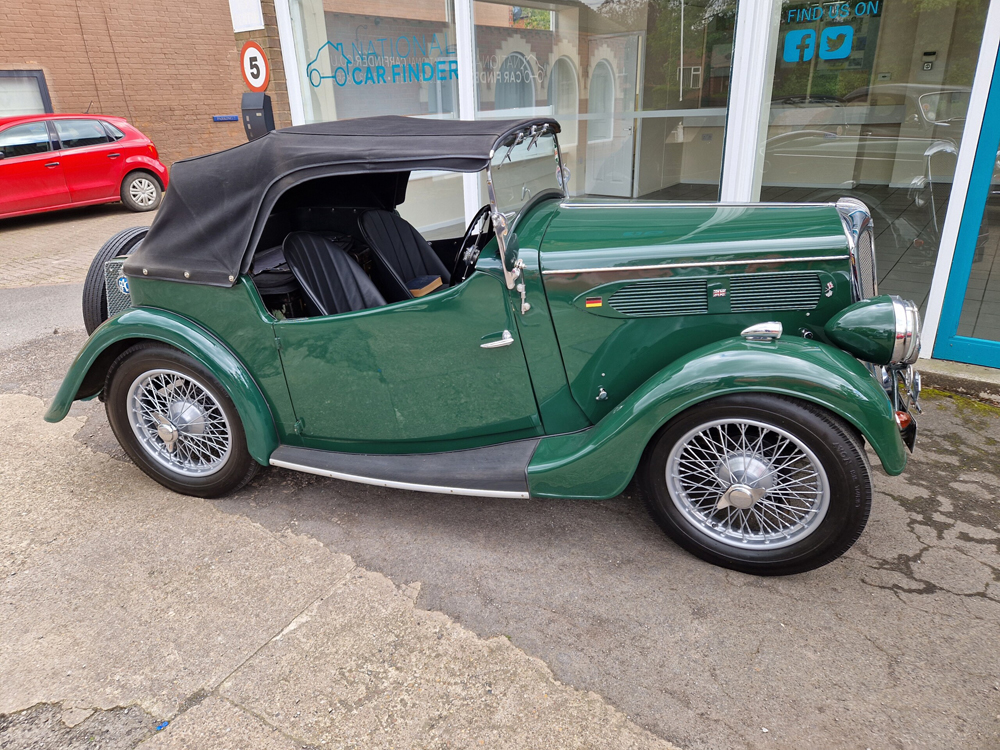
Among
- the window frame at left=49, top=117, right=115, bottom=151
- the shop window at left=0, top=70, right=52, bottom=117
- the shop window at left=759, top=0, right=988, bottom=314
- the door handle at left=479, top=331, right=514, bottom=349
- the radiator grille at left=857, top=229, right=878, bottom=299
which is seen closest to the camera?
the door handle at left=479, top=331, right=514, bottom=349

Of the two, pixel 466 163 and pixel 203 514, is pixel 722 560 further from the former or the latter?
pixel 203 514

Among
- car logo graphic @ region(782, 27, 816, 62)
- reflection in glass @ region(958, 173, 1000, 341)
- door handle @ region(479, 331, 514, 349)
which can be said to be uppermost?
car logo graphic @ region(782, 27, 816, 62)

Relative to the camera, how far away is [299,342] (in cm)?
293

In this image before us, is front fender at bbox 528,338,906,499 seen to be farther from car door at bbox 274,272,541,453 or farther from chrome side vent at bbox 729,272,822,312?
car door at bbox 274,272,541,453

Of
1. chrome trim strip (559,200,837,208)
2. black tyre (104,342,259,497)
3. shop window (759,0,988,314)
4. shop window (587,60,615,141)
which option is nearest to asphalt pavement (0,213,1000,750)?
black tyre (104,342,259,497)

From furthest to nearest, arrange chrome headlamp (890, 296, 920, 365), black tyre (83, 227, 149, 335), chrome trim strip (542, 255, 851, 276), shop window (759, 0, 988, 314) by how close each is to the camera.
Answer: shop window (759, 0, 988, 314)
black tyre (83, 227, 149, 335)
chrome trim strip (542, 255, 851, 276)
chrome headlamp (890, 296, 920, 365)

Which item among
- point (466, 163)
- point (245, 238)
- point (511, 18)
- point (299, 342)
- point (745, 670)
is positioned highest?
point (511, 18)

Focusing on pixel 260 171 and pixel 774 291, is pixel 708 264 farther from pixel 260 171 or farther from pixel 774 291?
pixel 260 171

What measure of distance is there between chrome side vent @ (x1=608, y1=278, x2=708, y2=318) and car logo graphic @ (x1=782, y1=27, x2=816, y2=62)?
3.58 m

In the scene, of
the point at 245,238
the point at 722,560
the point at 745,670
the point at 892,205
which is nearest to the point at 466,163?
the point at 245,238

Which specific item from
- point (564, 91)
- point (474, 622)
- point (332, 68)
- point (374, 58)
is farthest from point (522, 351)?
point (332, 68)

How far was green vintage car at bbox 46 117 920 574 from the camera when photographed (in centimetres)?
249

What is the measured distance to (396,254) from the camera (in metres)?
3.46

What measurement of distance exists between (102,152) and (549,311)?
10.3 meters
